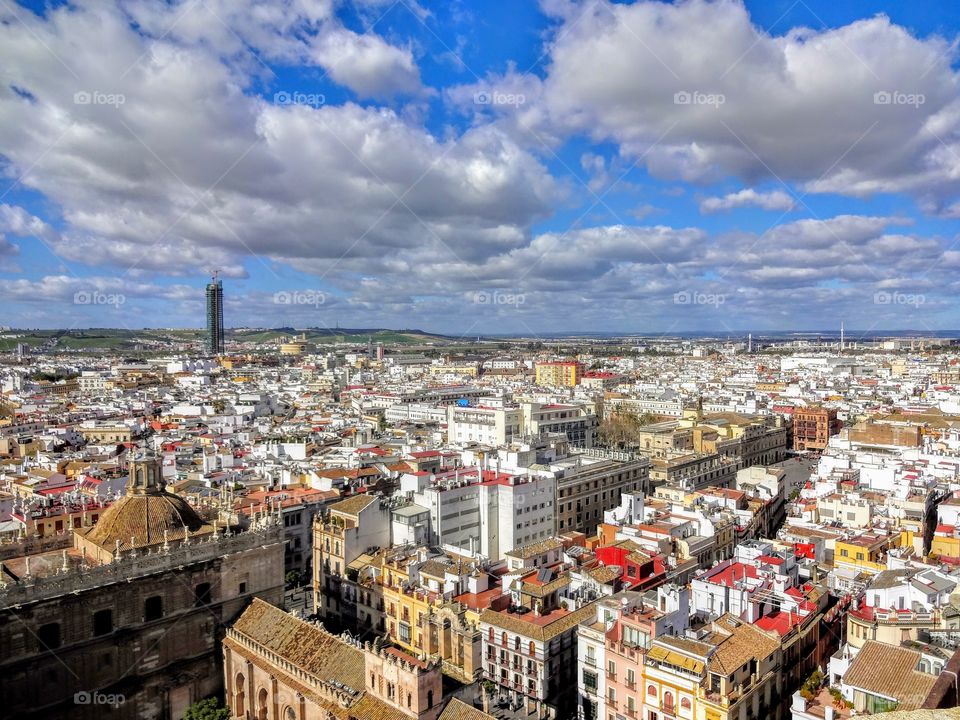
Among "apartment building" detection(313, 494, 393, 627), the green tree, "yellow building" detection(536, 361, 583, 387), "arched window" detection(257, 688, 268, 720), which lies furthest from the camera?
"yellow building" detection(536, 361, 583, 387)

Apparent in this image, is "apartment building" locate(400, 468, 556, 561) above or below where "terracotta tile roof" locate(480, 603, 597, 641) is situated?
above

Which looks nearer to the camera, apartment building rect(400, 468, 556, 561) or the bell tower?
the bell tower

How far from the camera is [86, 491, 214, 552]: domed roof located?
30.0 m

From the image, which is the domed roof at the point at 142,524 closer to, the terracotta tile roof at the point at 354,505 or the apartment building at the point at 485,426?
the terracotta tile roof at the point at 354,505

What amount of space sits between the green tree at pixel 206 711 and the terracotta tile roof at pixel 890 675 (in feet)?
77.4

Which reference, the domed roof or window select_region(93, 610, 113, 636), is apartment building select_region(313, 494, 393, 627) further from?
window select_region(93, 610, 113, 636)

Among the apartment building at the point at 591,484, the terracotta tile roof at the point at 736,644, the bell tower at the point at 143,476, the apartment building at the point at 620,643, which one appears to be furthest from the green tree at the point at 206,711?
the apartment building at the point at 591,484

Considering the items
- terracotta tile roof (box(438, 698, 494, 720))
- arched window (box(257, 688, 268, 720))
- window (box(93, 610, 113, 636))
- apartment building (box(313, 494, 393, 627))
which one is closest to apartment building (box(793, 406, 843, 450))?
apartment building (box(313, 494, 393, 627))

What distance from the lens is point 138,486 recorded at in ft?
104

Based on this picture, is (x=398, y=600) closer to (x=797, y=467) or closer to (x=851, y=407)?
(x=797, y=467)
